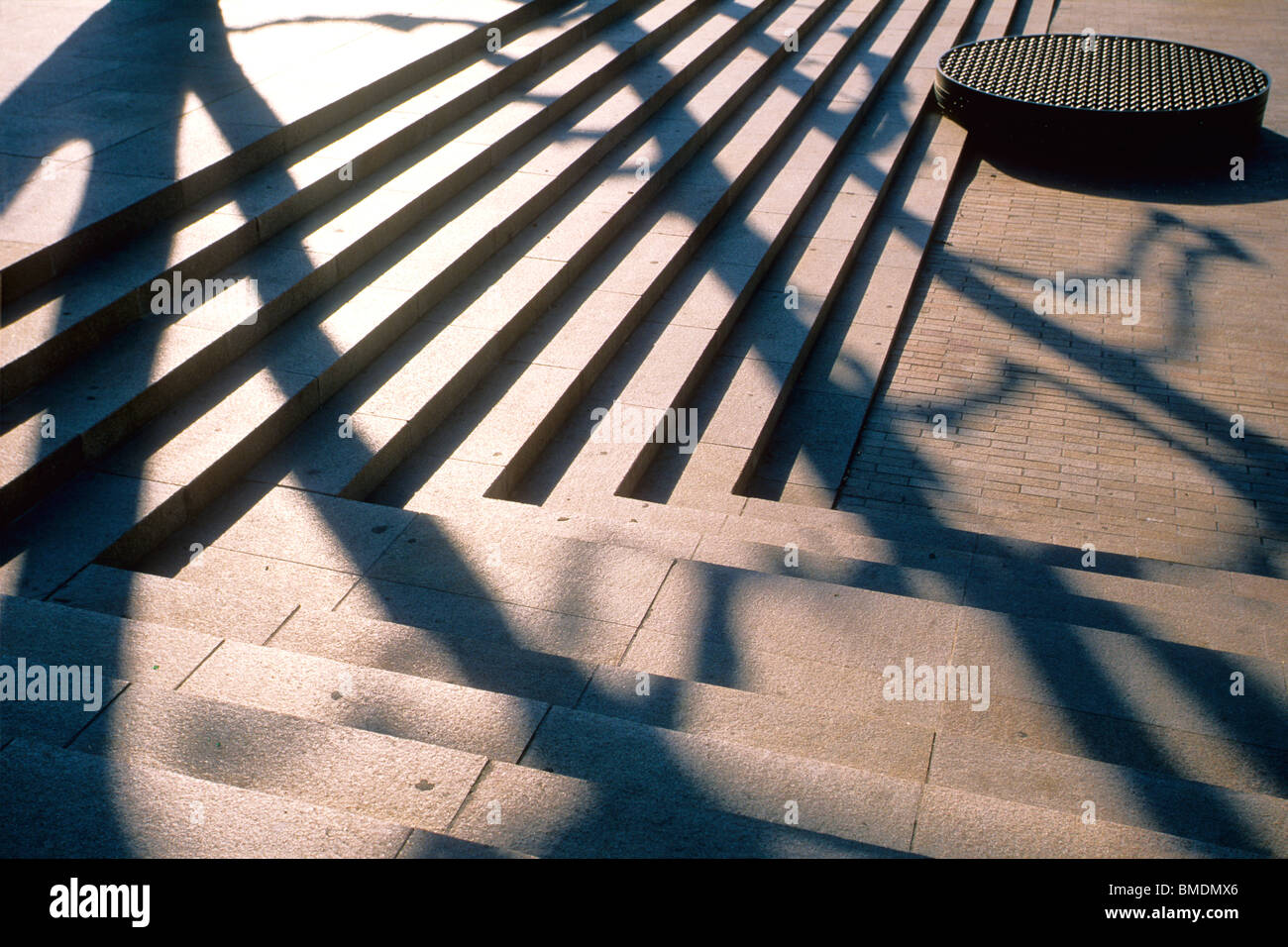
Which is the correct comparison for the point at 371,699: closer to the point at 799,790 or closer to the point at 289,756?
the point at 289,756

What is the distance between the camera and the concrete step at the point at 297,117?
5383 millimetres

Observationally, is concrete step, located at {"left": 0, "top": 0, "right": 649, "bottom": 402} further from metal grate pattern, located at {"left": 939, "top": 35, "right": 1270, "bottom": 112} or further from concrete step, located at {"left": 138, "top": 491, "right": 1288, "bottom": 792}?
metal grate pattern, located at {"left": 939, "top": 35, "right": 1270, "bottom": 112}

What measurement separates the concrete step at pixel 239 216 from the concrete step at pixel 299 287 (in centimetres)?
10

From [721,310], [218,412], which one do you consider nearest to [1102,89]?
[721,310]

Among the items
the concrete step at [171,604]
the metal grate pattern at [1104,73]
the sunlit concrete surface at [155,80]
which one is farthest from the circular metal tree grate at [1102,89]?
the concrete step at [171,604]

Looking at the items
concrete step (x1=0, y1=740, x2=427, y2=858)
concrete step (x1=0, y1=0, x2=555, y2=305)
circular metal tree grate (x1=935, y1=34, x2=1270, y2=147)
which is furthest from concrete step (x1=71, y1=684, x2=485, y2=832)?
circular metal tree grate (x1=935, y1=34, x2=1270, y2=147)

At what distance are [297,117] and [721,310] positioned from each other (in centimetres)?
290

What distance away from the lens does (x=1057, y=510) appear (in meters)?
6.19

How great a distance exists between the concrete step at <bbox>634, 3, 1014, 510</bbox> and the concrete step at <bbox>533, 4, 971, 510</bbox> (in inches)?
1.5

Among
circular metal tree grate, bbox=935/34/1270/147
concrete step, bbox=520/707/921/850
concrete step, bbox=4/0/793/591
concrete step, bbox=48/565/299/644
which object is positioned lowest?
concrete step, bbox=48/565/299/644

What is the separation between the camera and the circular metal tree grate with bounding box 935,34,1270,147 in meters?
10.4

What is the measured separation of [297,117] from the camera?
7.17 m

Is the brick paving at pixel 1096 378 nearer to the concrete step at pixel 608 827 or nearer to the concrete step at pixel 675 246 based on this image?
the concrete step at pixel 675 246
